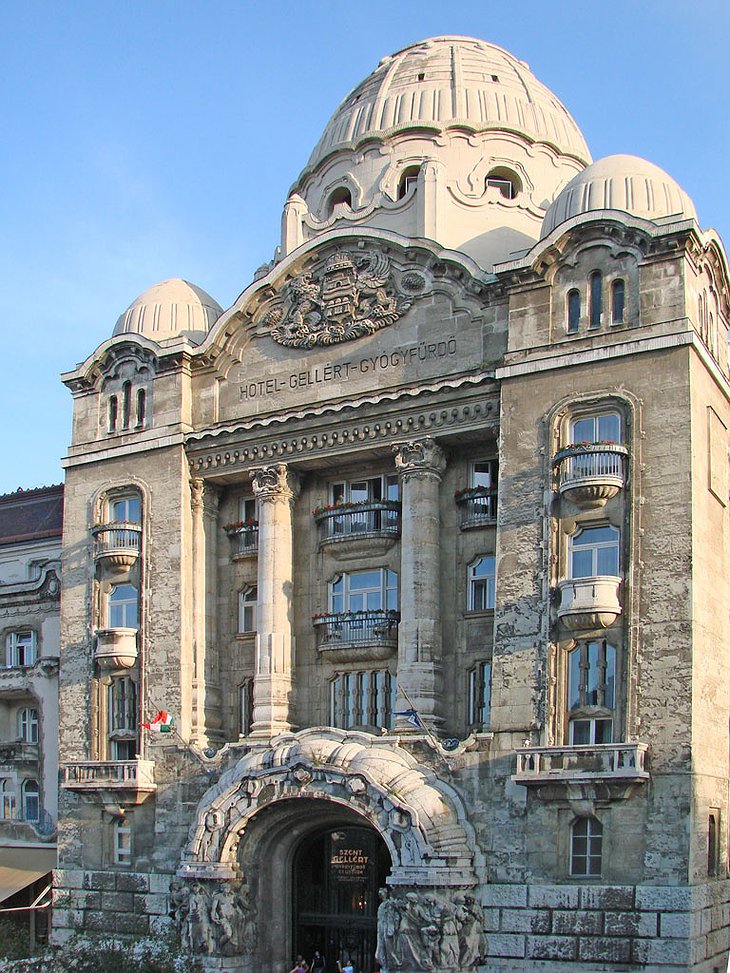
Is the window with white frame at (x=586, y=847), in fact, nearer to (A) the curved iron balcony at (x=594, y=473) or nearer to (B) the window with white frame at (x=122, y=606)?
(A) the curved iron balcony at (x=594, y=473)

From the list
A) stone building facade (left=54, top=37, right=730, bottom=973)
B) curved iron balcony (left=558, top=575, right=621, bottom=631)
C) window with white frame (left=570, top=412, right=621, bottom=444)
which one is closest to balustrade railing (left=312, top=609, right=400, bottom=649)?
stone building facade (left=54, top=37, right=730, bottom=973)

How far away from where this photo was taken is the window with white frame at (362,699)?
38719mm

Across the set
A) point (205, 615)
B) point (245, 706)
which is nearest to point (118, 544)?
point (205, 615)

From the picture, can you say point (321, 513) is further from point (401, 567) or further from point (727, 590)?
point (727, 590)

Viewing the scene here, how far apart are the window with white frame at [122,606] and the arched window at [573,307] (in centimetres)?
1444

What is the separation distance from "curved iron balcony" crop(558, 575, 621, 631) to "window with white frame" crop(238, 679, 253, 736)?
1058 cm

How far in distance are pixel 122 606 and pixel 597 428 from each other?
14823 mm

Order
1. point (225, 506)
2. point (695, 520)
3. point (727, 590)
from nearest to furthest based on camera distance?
point (695, 520) → point (727, 590) → point (225, 506)

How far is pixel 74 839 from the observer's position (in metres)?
41.0

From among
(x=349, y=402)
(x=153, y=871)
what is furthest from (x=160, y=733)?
(x=349, y=402)

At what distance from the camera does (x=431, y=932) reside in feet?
110

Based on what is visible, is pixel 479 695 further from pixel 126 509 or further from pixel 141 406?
pixel 141 406

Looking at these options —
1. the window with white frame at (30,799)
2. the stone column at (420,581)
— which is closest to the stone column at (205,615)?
the stone column at (420,581)

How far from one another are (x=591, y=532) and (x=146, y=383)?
15.0 m
